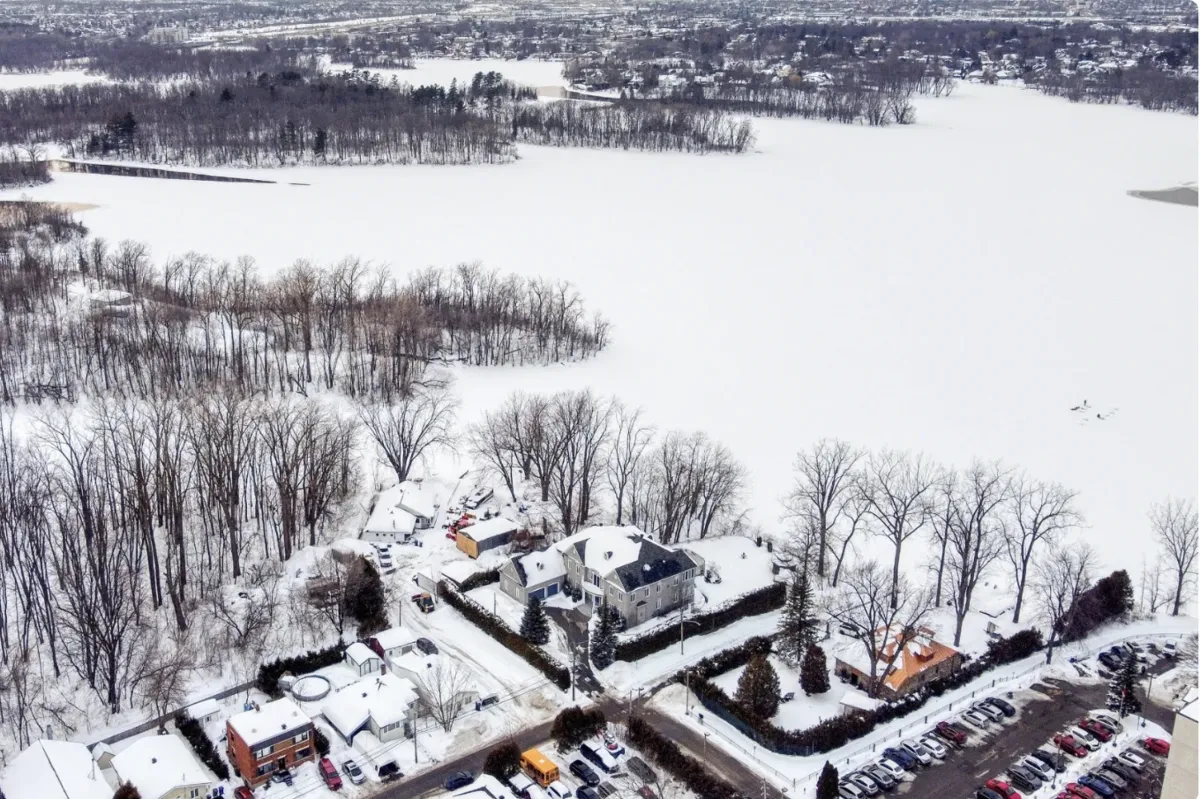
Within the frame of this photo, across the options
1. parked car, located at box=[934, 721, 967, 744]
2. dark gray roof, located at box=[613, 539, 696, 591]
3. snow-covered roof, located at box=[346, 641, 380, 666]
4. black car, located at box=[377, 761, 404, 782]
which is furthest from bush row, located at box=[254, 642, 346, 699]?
parked car, located at box=[934, 721, 967, 744]

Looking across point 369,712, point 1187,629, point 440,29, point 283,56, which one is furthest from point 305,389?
point 440,29

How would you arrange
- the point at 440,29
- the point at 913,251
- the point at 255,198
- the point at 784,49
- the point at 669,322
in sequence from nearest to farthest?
the point at 669,322, the point at 913,251, the point at 255,198, the point at 784,49, the point at 440,29

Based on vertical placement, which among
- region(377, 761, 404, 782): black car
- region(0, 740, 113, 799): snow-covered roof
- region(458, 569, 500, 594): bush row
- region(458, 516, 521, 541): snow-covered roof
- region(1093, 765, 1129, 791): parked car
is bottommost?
region(377, 761, 404, 782): black car

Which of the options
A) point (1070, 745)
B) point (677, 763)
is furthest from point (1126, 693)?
point (677, 763)

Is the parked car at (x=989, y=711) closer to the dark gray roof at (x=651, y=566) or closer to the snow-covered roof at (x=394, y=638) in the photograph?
the dark gray roof at (x=651, y=566)

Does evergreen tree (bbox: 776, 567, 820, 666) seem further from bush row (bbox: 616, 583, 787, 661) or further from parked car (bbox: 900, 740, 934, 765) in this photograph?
parked car (bbox: 900, 740, 934, 765)

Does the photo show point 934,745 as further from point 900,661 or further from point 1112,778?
point 1112,778

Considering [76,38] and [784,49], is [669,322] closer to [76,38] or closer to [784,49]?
[784,49]
